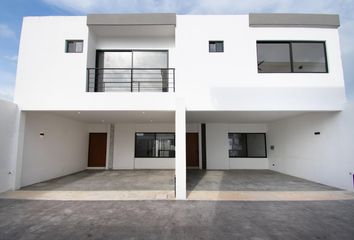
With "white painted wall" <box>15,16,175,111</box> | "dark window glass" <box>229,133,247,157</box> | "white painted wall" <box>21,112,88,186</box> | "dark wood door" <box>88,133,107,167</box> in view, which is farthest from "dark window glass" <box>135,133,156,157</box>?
"white painted wall" <box>15,16,175,111</box>

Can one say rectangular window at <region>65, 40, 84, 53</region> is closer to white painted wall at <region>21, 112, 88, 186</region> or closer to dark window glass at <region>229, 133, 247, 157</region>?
white painted wall at <region>21, 112, 88, 186</region>

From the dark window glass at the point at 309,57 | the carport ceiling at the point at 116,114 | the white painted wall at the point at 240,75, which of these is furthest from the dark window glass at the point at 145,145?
the dark window glass at the point at 309,57

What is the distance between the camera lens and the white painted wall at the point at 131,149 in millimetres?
11148

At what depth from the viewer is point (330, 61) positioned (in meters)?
6.60

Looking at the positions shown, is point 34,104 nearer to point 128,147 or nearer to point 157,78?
point 157,78

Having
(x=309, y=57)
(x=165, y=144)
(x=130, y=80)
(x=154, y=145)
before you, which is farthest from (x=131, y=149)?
(x=309, y=57)

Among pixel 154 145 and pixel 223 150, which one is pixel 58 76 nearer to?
pixel 154 145

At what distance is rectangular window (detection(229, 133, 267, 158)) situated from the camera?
11.3 metres

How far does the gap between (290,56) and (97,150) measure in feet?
36.1

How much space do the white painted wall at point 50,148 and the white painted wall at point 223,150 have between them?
746 centimetres

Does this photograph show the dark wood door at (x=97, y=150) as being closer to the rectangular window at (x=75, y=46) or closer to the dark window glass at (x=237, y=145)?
the rectangular window at (x=75, y=46)

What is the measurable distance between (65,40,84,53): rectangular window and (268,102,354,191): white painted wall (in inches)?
378

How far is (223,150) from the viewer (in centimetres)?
1122

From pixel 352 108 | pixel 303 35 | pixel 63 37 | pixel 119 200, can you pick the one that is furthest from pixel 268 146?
pixel 63 37
